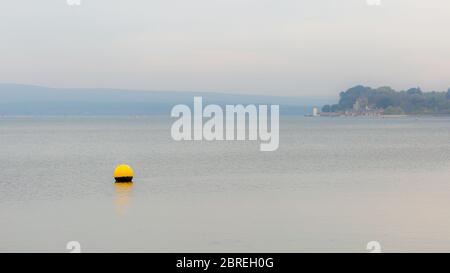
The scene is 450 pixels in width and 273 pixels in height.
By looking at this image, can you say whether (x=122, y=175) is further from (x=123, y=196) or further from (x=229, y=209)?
(x=229, y=209)

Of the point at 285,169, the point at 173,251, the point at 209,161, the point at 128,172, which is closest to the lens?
the point at 173,251

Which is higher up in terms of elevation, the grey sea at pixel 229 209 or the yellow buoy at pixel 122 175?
the yellow buoy at pixel 122 175

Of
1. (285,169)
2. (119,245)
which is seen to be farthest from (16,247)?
(285,169)

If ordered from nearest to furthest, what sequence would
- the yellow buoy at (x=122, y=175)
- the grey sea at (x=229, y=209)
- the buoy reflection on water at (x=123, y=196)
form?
the grey sea at (x=229, y=209), the buoy reflection on water at (x=123, y=196), the yellow buoy at (x=122, y=175)

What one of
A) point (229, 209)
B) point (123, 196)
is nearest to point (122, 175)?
point (123, 196)

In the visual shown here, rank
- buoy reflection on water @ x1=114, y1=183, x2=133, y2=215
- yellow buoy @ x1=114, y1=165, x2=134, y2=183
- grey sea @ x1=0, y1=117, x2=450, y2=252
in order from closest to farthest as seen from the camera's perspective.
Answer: grey sea @ x1=0, y1=117, x2=450, y2=252
buoy reflection on water @ x1=114, y1=183, x2=133, y2=215
yellow buoy @ x1=114, y1=165, x2=134, y2=183

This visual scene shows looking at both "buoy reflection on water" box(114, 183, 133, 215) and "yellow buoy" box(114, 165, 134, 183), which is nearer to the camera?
"buoy reflection on water" box(114, 183, 133, 215)

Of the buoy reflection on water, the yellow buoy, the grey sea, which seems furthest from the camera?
the yellow buoy

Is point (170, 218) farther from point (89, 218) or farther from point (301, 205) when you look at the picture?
point (301, 205)

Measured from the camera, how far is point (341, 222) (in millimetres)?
30438

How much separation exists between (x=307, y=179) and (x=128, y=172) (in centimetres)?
1260

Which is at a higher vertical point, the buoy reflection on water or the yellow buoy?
the yellow buoy

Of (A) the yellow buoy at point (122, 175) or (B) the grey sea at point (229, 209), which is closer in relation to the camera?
(B) the grey sea at point (229, 209)

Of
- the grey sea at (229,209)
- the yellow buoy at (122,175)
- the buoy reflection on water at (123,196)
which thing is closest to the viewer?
the grey sea at (229,209)
